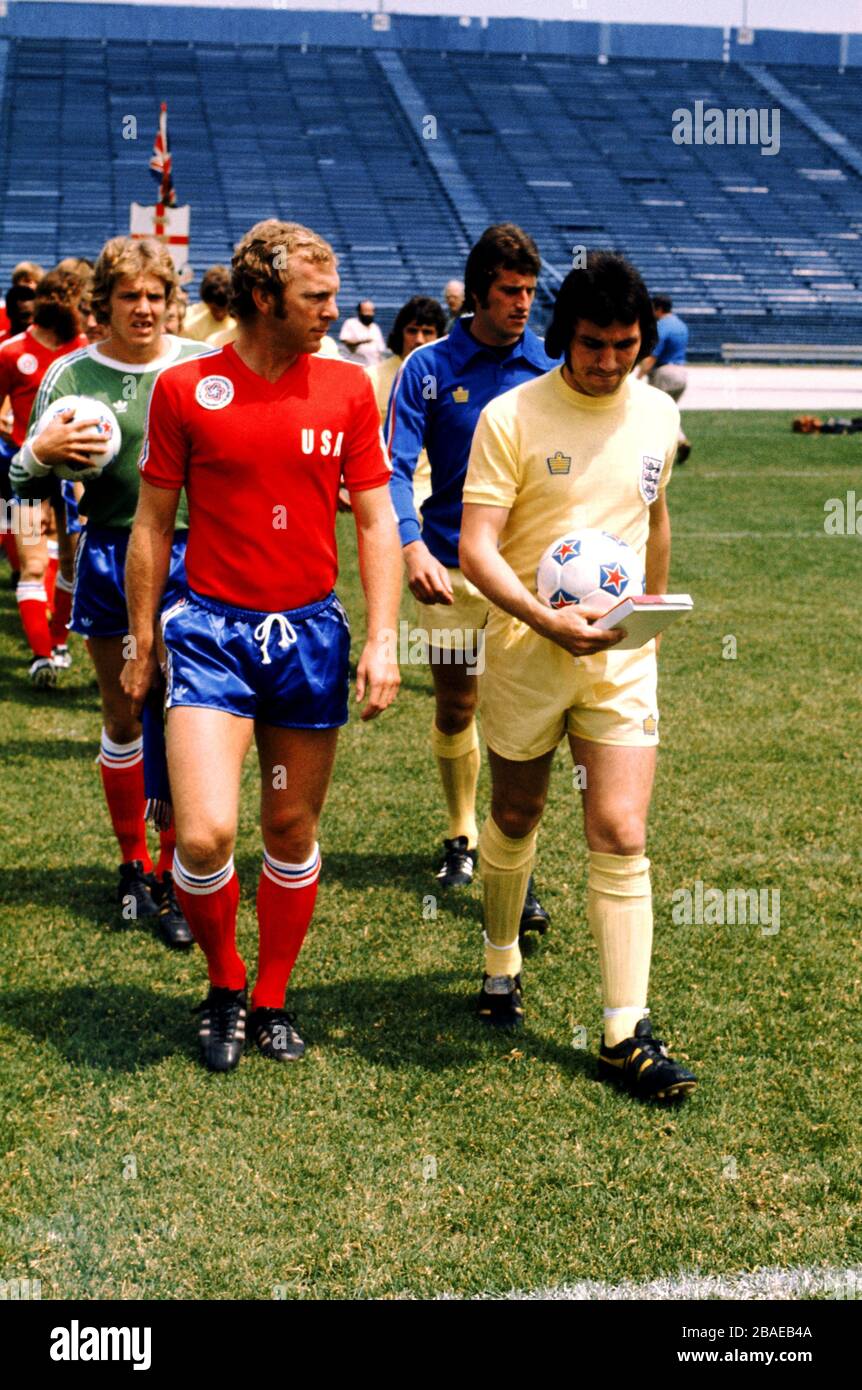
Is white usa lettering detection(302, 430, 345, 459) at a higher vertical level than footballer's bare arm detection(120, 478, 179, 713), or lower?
higher

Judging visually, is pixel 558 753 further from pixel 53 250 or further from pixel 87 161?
pixel 87 161

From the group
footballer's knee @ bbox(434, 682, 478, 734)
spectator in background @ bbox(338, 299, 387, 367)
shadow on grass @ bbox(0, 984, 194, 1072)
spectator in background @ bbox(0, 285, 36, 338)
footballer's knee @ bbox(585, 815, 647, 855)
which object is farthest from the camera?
spectator in background @ bbox(338, 299, 387, 367)

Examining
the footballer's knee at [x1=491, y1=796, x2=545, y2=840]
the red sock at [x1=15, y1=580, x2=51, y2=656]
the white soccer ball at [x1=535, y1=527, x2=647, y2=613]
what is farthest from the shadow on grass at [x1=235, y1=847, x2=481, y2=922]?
the red sock at [x1=15, y1=580, x2=51, y2=656]

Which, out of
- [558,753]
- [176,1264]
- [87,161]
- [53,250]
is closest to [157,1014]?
[176,1264]

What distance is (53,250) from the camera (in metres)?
39.7

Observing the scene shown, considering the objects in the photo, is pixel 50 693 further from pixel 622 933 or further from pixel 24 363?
pixel 622 933

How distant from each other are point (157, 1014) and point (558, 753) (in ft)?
11.3

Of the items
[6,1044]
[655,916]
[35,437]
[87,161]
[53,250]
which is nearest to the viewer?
[6,1044]

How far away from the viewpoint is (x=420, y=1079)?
4.14 meters

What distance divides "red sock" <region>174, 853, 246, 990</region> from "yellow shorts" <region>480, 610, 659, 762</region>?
860mm

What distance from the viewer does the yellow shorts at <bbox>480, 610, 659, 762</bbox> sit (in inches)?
159

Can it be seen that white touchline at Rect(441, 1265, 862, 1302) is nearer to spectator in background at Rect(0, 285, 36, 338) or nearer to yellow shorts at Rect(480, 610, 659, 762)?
yellow shorts at Rect(480, 610, 659, 762)

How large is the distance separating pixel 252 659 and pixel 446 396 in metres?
1.72

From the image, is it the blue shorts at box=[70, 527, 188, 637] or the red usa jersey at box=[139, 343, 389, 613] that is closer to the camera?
the red usa jersey at box=[139, 343, 389, 613]
